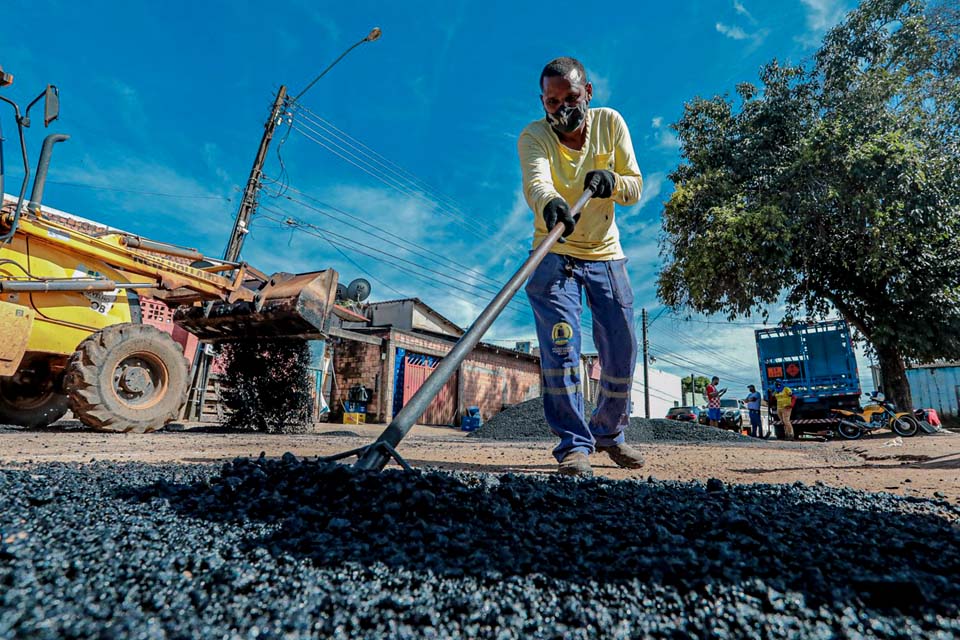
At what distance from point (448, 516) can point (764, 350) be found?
46.3 feet

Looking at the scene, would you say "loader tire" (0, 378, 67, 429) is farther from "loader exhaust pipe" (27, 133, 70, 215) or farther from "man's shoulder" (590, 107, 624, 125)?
"man's shoulder" (590, 107, 624, 125)

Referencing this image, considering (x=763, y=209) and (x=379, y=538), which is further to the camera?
(x=763, y=209)

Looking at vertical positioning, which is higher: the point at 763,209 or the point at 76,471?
the point at 763,209

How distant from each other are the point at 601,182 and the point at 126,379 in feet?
18.0

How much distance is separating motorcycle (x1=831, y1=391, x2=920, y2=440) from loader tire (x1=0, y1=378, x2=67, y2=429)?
13.1 metres

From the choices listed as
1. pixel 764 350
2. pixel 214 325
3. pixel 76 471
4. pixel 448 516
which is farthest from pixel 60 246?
pixel 764 350

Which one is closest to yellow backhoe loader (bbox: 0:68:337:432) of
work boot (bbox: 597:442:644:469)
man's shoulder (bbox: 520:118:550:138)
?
man's shoulder (bbox: 520:118:550:138)

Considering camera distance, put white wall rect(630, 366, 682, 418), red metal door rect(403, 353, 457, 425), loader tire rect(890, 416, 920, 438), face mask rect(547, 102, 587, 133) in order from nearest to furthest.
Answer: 1. face mask rect(547, 102, 587, 133)
2. loader tire rect(890, 416, 920, 438)
3. red metal door rect(403, 353, 457, 425)
4. white wall rect(630, 366, 682, 418)

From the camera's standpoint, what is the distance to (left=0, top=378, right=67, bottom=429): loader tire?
598 cm

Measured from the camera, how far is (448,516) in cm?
129

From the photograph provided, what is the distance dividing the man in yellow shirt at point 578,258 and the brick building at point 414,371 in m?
9.43

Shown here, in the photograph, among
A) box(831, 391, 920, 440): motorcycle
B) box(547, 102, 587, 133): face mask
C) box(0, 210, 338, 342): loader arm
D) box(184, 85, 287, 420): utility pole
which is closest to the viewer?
box(547, 102, 587, 133): face mask

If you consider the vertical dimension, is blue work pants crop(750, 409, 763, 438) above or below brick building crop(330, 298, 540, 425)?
below

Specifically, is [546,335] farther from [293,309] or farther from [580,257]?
[293,309]
